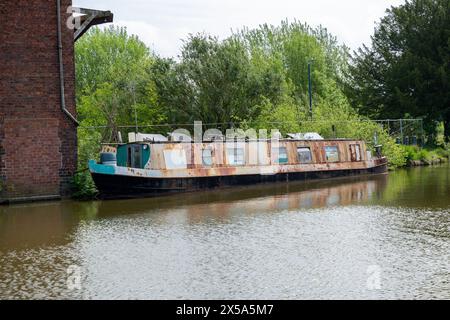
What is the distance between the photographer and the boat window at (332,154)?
29078 mm

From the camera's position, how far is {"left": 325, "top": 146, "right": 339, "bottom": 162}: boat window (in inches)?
1145

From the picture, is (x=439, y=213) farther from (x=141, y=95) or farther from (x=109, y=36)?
(x=109, y=36)

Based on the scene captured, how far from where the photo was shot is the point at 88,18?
22.4 m

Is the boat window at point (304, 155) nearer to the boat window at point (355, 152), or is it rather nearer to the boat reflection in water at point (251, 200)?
the boat reflection in water at point (251, 200)

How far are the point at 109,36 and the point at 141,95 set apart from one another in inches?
774

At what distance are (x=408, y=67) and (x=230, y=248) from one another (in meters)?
36.0

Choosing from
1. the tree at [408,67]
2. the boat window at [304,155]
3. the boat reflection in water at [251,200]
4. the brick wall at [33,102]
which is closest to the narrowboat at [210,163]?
the boat window at [304,155]

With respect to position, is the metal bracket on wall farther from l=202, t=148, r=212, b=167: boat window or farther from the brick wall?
l=202, t=148, r=212, b=167: boat window

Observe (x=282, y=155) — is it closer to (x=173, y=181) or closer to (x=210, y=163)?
(x=210, y=163)

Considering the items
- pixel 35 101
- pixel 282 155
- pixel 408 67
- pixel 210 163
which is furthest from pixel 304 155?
pixel 408 67

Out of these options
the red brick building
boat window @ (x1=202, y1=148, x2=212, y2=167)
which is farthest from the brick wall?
boat window @ (x1=202, y1=148, x2=212, y2=167)

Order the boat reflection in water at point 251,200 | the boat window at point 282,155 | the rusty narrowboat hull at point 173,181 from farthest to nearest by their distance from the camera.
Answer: the boat window at point 282,155 < the rusty narrowboat hull at point 173,181 < the boat reflection in water at point 251,200

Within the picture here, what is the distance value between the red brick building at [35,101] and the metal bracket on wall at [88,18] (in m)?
1.07
